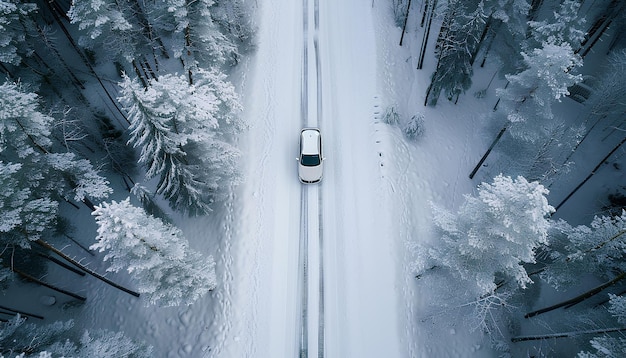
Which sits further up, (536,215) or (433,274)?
(536,215)

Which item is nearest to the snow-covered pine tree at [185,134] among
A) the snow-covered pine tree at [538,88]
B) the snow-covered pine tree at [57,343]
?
the snow-covered pine tree at [57,343]

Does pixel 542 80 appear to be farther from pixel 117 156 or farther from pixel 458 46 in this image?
pixel 117 156

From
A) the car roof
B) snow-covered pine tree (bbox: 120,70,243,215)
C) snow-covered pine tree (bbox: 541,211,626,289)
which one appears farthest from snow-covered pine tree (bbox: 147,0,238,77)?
snow-covered pine tree (bbox: 541,211,626,289)

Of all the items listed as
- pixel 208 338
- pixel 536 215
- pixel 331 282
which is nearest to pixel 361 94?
pixel 331 282

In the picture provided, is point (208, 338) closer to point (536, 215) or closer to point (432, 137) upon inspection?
point (536, 215)

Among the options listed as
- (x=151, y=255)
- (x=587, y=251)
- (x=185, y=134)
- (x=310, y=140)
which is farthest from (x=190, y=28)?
(x=587, y=251)

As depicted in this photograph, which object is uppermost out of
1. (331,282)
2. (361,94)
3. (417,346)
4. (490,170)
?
(361,94)

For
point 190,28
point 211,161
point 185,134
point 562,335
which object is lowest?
point 562,335
